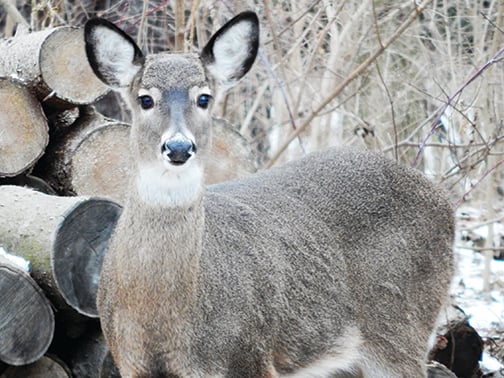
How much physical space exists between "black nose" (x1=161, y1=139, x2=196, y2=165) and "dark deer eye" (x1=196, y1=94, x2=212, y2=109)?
41cm

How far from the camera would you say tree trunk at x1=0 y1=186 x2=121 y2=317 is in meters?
5.24

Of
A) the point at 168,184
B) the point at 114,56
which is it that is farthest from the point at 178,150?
the point at 114,56

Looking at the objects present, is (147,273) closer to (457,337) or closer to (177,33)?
(457,337)

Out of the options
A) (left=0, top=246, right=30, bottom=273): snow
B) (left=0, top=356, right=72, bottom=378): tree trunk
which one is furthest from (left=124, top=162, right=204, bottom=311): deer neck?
(left=0, top=356, right=72, bottom=378): tree trunk

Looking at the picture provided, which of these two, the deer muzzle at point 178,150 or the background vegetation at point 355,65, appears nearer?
the deer muzzle at point 178,150

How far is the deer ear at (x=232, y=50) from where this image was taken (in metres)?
4.55

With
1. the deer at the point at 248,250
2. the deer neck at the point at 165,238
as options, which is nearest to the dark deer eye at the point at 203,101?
the deer at the point at 248,250

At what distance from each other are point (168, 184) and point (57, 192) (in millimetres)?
2350

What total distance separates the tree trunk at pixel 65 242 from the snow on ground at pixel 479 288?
7.11ft

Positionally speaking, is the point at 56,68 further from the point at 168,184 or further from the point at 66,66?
the point at 168,184

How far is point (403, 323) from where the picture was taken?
5.39m

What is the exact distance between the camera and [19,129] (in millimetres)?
6004

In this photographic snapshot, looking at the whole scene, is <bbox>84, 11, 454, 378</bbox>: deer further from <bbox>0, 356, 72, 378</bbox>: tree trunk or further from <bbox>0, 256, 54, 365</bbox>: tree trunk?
<bbox>0, 356, 72, 378</bbox>: tree trunk

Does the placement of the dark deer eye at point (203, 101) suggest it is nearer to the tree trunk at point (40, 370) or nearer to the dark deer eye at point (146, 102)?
the dark deer eye at point (146, 102)
